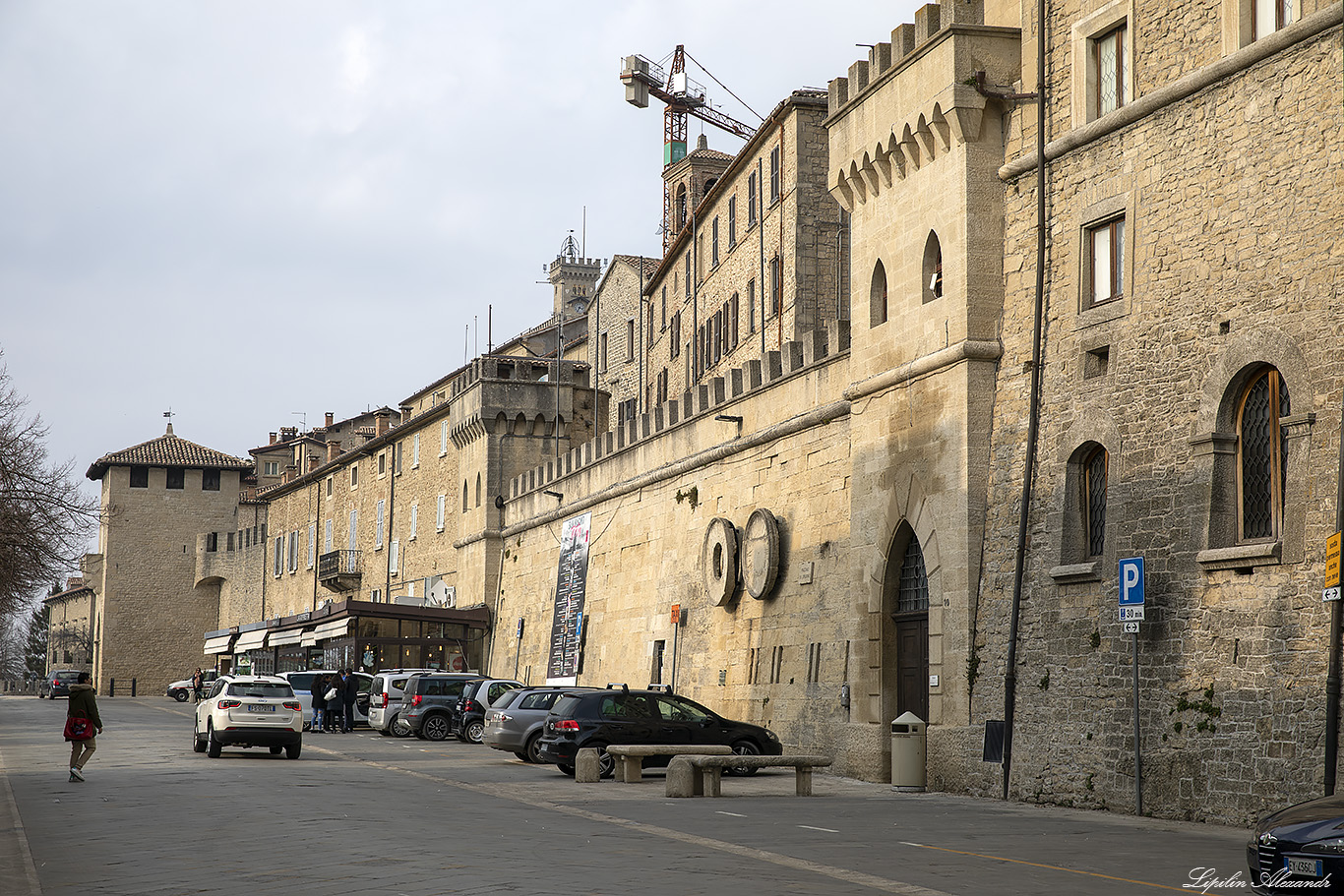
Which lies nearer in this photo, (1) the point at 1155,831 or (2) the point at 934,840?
(2) the point at 934,840

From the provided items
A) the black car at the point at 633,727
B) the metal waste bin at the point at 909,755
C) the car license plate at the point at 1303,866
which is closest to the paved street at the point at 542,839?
the metal waste bin at the point at 909,755

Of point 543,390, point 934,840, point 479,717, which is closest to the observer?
point 934,840

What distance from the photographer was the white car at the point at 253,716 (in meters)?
25.9

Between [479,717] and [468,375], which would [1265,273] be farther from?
[468,375]

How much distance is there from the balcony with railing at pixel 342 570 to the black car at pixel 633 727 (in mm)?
42847

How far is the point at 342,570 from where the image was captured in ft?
213

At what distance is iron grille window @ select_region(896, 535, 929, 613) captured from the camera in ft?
73.0

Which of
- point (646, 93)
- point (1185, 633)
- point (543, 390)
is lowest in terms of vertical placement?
point (1185, 633)

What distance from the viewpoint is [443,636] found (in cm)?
4691

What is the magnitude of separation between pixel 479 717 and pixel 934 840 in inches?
806

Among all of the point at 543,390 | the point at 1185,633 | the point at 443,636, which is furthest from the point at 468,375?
the point at 1185,633

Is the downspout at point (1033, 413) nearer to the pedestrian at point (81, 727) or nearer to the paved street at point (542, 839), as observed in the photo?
the paved street at point (542, 839)

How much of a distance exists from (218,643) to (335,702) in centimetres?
2993

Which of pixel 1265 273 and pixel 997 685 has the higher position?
pixel 1265 273
